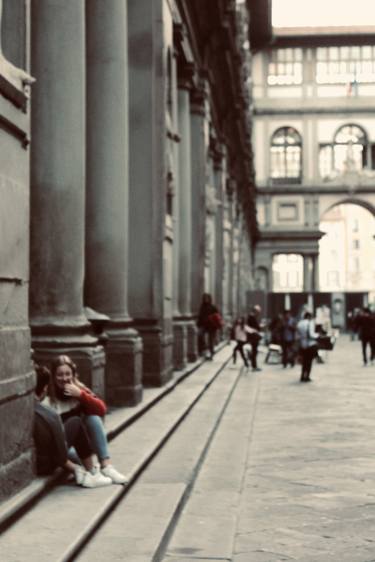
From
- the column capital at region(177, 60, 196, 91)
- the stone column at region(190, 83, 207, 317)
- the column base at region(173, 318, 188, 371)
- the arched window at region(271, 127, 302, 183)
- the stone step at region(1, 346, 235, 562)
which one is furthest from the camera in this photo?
the arched window at region(271, 127, 302, 183)

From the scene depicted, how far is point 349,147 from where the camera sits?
66438 mm

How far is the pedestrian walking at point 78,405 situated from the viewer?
286 inches

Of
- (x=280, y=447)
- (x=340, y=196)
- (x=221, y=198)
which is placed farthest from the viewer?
(x=340, y=196)

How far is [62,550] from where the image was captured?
5.16m

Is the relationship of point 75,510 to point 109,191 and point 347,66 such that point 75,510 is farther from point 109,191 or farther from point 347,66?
point 347,66

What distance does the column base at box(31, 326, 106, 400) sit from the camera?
8.86 meters

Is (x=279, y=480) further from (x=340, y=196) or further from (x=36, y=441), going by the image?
(x=340, y=196)

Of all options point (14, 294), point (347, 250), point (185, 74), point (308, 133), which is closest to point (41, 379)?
point (14, 294)

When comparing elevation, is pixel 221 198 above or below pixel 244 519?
above

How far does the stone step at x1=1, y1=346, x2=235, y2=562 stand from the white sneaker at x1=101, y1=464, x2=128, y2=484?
0.24ft

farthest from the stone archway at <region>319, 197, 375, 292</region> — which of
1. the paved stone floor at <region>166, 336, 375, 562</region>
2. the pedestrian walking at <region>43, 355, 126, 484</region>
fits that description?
the pedestrian walking at <region>43, 355, 126, 484</region>

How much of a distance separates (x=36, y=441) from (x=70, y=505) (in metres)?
0.67

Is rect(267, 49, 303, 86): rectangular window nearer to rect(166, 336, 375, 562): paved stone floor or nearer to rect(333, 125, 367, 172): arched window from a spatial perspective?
rect(333, 125, 367, 172): arched window

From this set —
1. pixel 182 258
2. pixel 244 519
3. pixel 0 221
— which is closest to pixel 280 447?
pixel 244 519
